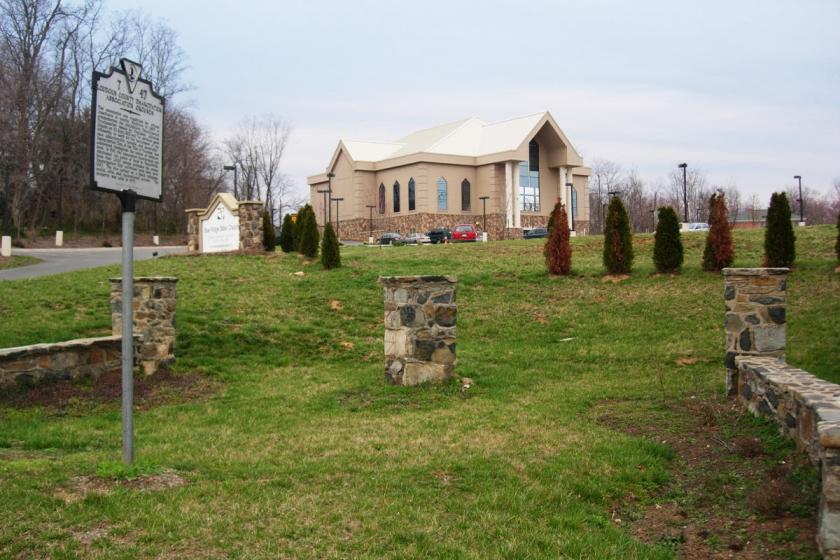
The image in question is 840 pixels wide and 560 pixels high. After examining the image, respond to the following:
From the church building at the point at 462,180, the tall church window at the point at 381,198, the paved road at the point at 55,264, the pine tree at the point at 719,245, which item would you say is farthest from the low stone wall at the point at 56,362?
the tall church window at the point at 381,198

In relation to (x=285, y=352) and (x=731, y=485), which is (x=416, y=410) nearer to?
(x=731, y=485)

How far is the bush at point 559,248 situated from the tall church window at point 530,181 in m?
32.0

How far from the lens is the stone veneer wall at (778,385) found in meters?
4.00

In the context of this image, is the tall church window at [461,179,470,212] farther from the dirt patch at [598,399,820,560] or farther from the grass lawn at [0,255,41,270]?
the dirt patch at [598,399,820,560]

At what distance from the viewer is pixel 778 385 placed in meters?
6.35

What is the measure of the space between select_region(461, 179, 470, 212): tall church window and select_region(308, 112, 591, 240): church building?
0.07 metres

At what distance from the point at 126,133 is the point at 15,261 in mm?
25822

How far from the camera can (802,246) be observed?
20.4 metres

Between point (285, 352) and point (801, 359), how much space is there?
26.8ft

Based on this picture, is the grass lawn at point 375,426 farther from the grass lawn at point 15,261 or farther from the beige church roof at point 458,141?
the beige church roof at point 458,141

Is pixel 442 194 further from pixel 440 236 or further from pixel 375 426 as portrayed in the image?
pixel 375 426

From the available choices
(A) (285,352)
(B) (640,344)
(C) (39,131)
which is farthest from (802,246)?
(C) (39,131)

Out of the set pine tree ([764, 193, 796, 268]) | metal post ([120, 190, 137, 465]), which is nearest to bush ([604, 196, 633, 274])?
pine tree ([764, 193, 796, 268])

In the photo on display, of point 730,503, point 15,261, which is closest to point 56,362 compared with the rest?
point 730,503
